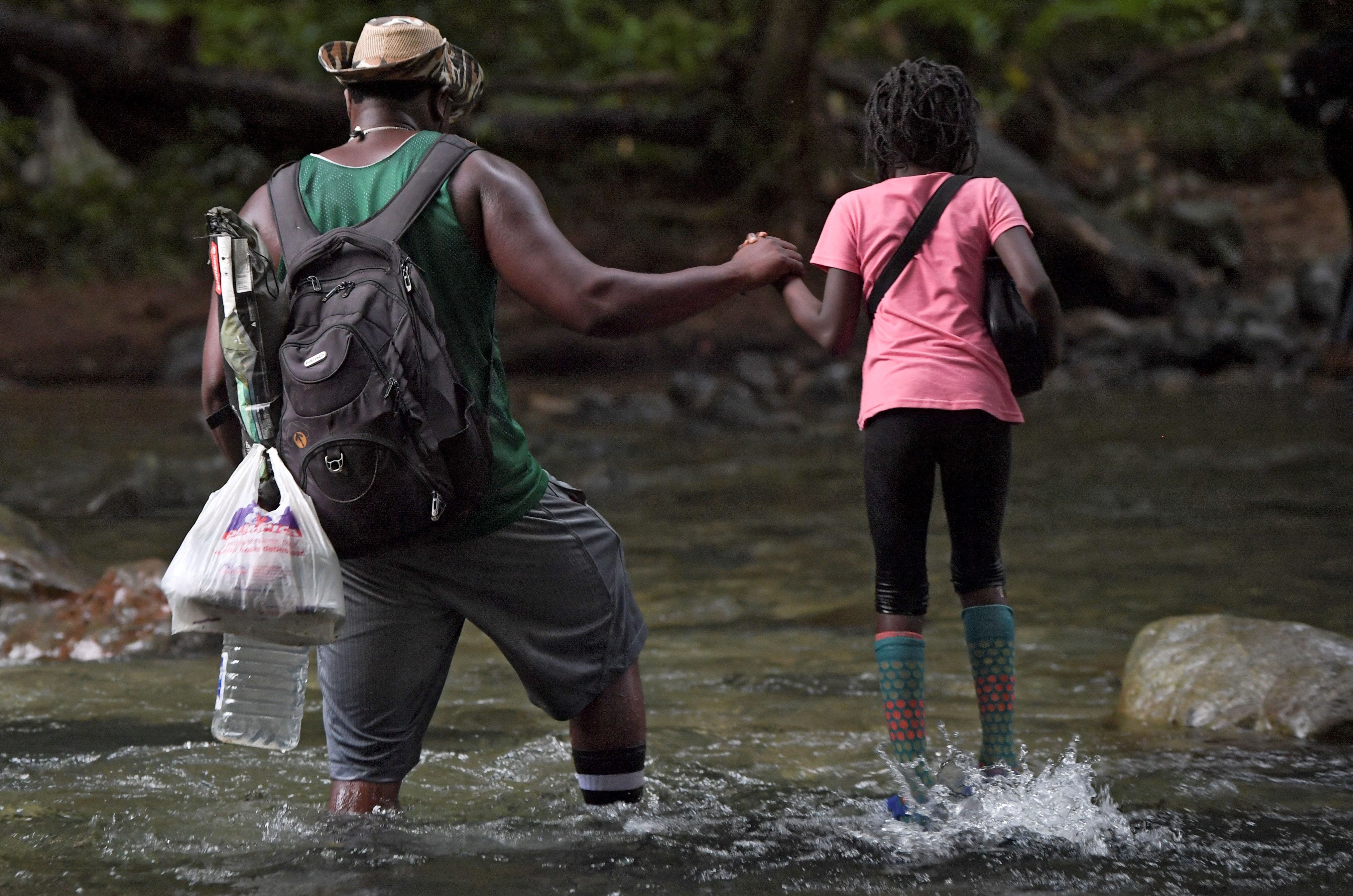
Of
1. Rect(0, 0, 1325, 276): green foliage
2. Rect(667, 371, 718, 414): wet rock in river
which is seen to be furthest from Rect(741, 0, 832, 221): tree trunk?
Rect(667, 371, 718, 414): wet rock in river

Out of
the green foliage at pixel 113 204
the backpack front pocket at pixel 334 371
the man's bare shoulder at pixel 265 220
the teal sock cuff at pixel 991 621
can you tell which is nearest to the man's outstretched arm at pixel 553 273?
the backpack front pocket at pixel 334 371

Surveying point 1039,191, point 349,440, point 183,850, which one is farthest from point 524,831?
point 1039,191

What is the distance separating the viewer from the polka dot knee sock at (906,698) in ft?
11.0

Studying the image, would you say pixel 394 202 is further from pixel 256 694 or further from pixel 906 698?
pixel 906 698

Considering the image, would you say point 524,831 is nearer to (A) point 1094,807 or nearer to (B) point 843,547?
(A) point 1094,807

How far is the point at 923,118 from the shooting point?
333 cm

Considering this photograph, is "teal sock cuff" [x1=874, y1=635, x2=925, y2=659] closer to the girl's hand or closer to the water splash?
the water splash

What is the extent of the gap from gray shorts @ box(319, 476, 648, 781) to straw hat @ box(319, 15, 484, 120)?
0.93 m

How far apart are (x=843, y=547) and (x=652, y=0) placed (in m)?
14.3

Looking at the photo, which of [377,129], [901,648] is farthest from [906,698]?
[377,129]

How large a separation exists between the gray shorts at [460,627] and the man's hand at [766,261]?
632mm

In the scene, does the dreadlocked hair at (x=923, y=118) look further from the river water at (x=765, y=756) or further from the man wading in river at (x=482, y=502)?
the river water at (x=765, y=756)

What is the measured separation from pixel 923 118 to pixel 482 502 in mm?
1373

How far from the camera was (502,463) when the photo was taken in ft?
9.73
